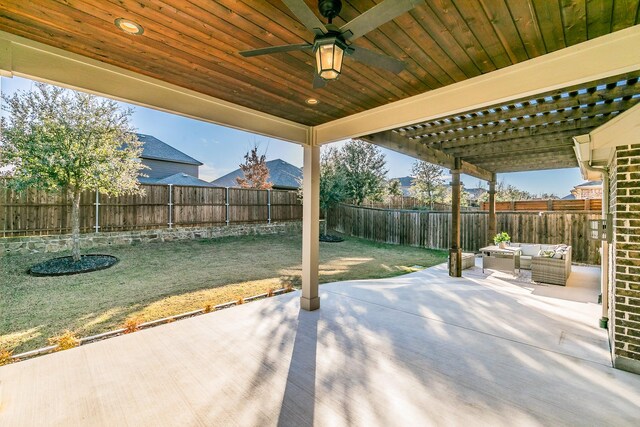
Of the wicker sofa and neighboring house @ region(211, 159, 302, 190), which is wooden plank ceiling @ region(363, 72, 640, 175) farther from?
neighboring house @ region(211, 159, 302, 190)

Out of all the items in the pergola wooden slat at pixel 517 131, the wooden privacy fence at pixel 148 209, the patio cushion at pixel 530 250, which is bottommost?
the patio cushion at pixel 530 250

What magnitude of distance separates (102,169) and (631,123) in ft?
29.2

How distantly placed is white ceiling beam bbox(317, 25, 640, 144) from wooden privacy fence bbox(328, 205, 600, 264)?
7575 mm

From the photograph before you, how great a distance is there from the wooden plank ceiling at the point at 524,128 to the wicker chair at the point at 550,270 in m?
2.25

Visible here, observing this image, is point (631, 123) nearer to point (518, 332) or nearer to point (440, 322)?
point (518, 332)

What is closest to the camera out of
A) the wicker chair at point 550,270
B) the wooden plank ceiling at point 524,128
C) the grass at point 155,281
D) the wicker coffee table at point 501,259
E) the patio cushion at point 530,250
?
the wooden plank ceiling at point 524,128

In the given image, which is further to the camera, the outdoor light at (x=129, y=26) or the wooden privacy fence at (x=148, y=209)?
the wooden privacy fence at (x=148, y=209)

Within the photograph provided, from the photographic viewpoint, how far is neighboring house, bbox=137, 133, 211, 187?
14.3 m

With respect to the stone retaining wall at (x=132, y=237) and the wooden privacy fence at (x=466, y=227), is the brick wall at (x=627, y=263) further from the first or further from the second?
the stone retaining wall at (x=132, y=237)

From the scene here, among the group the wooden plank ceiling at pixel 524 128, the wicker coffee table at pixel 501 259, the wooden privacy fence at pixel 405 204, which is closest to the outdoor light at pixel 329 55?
the wooden plank ceiling at pixel 524 128

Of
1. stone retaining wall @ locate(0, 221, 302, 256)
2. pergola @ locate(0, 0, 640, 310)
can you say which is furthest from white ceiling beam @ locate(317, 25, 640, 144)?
stone retaining wall @ locate(0, 221, 302, 256)

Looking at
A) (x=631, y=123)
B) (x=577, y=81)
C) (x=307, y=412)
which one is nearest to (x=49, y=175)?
(x=307, y=412)

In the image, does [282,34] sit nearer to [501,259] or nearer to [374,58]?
[374,58]

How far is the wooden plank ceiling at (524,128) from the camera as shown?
10.9 feet
